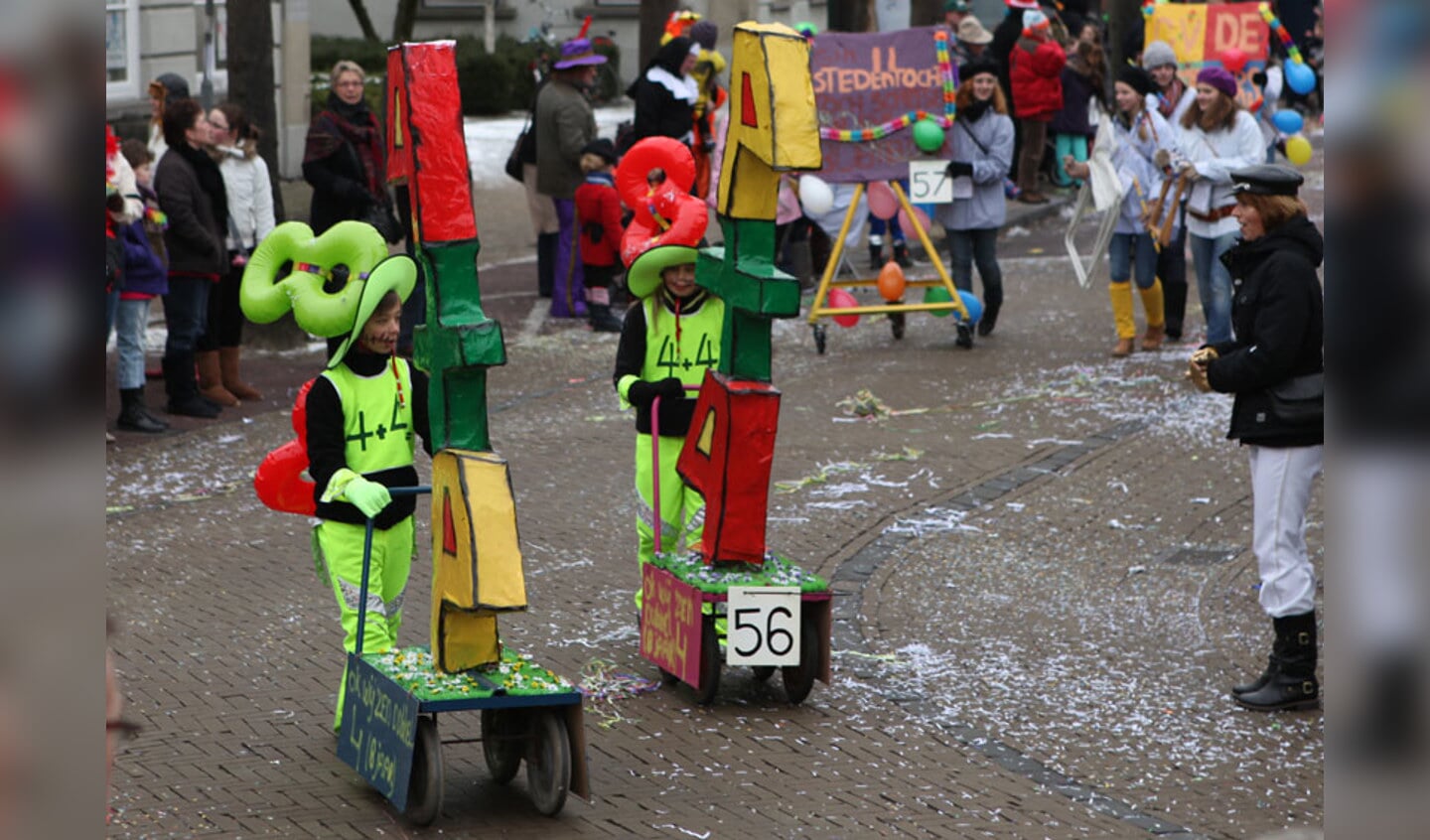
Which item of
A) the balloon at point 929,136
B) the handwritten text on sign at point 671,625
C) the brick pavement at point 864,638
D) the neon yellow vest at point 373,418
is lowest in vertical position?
the brick pavement at point 864,638

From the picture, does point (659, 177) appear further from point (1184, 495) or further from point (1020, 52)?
point (1020, 52)

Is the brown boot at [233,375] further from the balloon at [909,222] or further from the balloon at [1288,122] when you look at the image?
the balloon at [1288,122]

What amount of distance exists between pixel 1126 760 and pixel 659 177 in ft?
10.8

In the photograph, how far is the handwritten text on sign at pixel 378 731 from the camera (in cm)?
551

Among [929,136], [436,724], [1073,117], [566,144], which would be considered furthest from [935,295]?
[436,724]

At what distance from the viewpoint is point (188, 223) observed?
11.5m

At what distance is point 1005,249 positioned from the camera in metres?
20.1

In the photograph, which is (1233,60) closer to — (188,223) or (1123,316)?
(1123,316)

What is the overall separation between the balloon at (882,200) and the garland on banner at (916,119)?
1.59 ft

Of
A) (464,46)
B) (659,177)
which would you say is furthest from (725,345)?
(464,46)

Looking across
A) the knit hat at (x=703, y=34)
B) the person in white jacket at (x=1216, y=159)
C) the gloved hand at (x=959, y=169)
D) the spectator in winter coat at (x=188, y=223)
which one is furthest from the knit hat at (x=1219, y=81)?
the spectator in winter coat at (x=188, y=223)

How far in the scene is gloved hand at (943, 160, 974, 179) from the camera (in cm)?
1385

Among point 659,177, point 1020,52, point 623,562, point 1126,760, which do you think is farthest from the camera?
point 1020,52

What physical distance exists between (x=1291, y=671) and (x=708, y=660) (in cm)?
226
